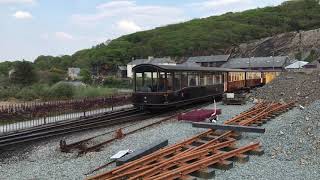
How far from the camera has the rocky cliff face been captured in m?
145

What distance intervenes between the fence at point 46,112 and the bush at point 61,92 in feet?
35.5

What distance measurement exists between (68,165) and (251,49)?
495ft

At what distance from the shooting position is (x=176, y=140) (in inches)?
554

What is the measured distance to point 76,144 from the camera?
13.5m

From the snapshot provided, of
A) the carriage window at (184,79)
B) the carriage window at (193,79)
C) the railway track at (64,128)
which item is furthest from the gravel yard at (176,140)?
the carriage window at (193,79)

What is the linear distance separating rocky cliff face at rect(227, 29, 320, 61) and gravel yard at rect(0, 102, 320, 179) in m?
129

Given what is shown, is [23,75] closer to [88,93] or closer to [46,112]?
[88,93]

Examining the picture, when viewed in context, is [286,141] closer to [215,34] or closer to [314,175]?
[314,175]

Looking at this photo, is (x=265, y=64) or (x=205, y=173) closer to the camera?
(x=205, y=173)

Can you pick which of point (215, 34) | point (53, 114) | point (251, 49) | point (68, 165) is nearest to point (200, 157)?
point (68, 165)

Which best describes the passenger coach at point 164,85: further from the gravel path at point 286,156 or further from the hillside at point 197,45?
the hillside at point 197,45

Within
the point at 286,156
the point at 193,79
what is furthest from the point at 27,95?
the point at 286,156

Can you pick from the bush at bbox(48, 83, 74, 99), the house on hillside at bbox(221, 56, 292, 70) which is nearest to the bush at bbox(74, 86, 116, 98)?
the bush at bbox(48, 83, 74, 99)

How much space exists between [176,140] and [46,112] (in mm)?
12552
